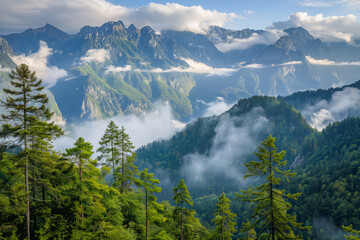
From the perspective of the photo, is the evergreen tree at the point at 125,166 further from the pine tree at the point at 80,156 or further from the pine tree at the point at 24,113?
the pine tree at the point at 24,113

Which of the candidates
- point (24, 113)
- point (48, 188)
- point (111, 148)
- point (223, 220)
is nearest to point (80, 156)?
point (48, 188)

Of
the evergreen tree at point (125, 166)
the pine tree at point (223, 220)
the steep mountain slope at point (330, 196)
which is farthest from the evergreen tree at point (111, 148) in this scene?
the steep mountain slope at point (330, 196)

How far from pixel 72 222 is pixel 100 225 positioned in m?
4.17

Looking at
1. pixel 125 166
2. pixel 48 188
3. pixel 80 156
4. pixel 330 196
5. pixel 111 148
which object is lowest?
pixel 330 196

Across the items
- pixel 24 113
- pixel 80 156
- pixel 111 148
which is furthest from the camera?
pixel 111 148

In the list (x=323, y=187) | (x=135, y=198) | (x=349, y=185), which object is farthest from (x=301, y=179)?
(x=135, y=198)

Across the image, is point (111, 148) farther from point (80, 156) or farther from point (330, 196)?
point (330, 196)

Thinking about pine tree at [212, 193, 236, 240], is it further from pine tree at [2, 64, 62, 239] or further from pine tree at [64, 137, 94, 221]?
pine tree at [2, 64, 62, 239]

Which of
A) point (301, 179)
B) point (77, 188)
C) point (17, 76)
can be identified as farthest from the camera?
point (301, 179)

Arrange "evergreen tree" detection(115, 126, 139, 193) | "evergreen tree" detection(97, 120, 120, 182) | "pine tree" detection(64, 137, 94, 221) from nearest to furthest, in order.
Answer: "pine tree" detection(64, 137, 94, 221) < "evergreen tree" detection(115, 126, 139, 193) < "evergreen tree" detection(97, 120, 120, 182)

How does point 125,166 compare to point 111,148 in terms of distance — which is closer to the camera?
point 125,166

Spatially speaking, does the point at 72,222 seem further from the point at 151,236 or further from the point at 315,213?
the point at 315,213

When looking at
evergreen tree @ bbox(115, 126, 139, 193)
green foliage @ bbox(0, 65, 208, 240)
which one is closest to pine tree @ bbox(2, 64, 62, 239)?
green foliage @ bbox(0, 65, 208, 240)

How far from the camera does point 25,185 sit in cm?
2323
